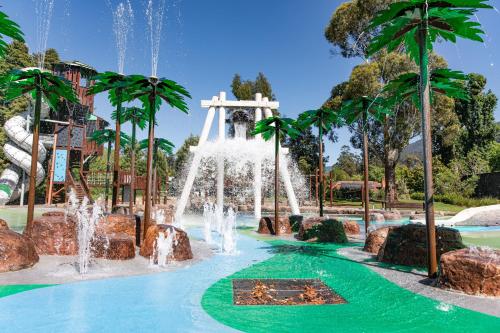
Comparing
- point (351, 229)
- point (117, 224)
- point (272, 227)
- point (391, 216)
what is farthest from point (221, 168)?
point (117, 224)

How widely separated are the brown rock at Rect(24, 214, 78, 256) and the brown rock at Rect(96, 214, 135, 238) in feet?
2.89

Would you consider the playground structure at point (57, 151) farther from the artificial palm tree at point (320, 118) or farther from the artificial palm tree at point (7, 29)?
the artificial palm tree at point (7, 29)

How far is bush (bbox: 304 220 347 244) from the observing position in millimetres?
12095

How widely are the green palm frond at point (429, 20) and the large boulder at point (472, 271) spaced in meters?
3.83

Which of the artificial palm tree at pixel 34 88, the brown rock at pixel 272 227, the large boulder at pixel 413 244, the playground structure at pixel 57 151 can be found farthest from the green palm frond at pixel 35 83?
the playground structure at pixel 57 151

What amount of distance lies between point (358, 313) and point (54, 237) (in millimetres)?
7093

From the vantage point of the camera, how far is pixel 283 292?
18.7 feet

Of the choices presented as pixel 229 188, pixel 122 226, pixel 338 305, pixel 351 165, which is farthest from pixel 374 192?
pixel 338 305

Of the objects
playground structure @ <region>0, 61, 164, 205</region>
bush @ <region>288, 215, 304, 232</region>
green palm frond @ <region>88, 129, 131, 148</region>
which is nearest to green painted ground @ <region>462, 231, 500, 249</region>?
bush @ <region>288, 215, 304, 232</region>

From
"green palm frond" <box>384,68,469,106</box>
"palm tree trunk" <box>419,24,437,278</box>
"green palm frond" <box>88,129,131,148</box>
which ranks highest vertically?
"green palm frond" <box>88,129,131,148</box>

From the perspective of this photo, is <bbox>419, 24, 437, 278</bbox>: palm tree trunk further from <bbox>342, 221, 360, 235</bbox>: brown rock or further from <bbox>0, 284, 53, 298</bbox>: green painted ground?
<bbox>342, 221, 360, 235</bbox>: brown rock

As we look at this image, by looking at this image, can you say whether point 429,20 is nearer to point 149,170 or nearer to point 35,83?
point 149,170

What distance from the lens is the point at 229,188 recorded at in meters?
29.3

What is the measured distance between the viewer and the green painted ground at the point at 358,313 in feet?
13.7
